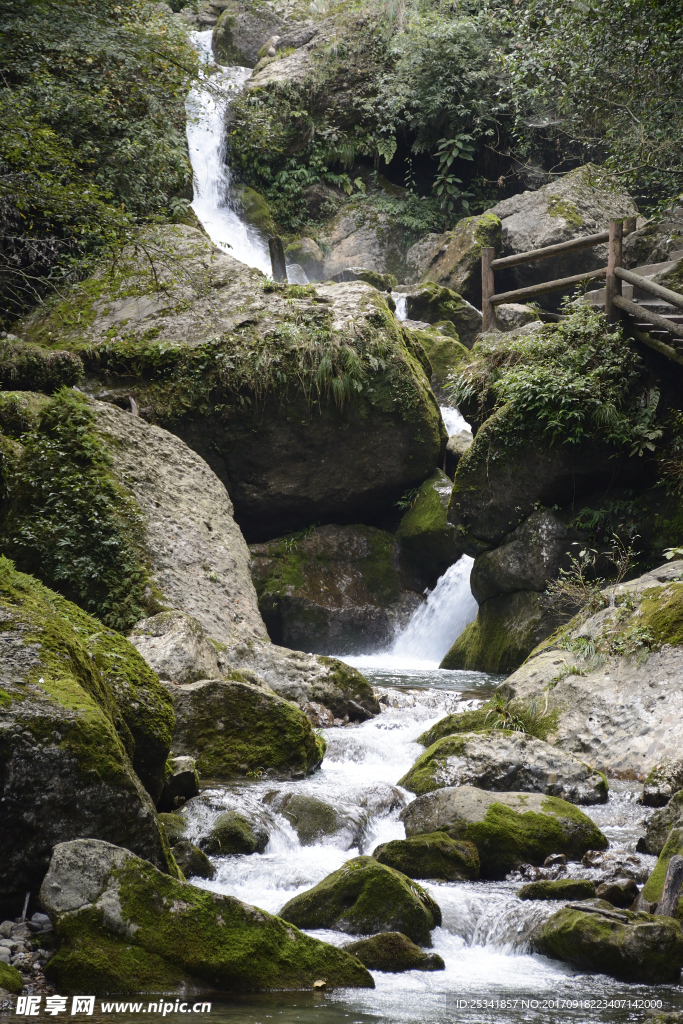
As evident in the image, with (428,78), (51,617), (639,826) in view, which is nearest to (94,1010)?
A: (51,617)

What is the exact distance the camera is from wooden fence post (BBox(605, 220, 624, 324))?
35.6 ft

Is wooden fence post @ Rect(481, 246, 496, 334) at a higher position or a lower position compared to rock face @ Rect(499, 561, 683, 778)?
higher

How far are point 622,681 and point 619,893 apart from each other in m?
2.91

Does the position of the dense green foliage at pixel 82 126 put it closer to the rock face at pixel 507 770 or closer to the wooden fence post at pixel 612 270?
the wooden fence post at pixel 612 270

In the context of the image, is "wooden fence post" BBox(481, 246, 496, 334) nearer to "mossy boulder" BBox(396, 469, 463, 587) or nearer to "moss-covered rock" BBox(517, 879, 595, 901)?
"mossy boulder" BBox(396, 469, 463, 587)

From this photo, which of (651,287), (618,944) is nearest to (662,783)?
(618,944)

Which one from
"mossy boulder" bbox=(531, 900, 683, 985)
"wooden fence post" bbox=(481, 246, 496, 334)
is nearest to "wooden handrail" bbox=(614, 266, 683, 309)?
"wooden fence post" bbox=(481, 246, 496, 334)

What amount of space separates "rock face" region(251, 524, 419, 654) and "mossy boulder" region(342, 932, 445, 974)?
28.3ft

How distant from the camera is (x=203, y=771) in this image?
→ 625 cm

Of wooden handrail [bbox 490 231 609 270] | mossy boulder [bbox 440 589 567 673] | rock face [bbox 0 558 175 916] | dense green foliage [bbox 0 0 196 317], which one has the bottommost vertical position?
mossy boulder [bbox 440 589 567 673]

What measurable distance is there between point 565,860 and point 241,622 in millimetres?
4484

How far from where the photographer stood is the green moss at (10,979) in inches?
115

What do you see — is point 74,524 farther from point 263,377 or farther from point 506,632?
point 506,632

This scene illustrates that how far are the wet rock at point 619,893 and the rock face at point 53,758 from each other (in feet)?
7.70
